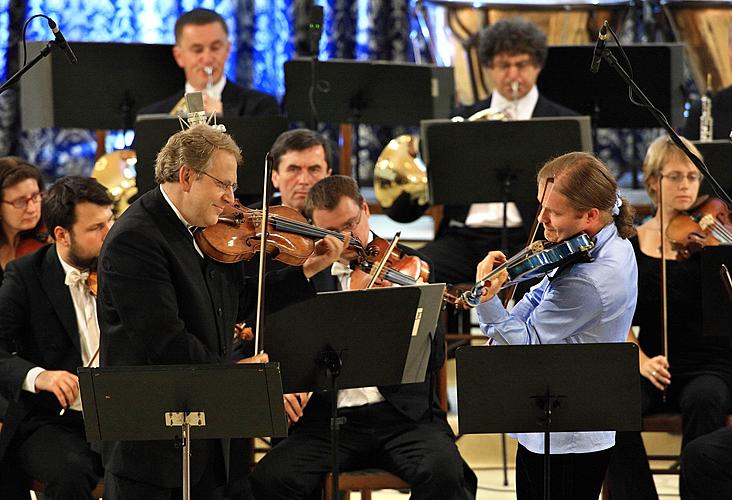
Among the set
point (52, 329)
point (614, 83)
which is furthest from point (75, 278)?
point (614, 83)

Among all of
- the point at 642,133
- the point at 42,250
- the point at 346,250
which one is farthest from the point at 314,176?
the point at 642,133

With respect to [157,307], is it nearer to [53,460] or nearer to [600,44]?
[53,460]

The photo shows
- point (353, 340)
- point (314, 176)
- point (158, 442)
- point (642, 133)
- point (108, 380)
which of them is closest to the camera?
point (108, 380)

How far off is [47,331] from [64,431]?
1.08 ft

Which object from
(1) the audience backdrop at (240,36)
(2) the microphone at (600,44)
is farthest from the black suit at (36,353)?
(1) the audience backdrop at (240,36)

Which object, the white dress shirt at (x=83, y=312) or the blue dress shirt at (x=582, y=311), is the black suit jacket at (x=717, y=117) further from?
the white dress shirt at (x=83, y=312)

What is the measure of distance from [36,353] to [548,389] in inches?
68.9

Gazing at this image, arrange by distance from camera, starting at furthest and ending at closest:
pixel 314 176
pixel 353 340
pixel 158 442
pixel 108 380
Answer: pixel 314 176 < pixel 353 340 < pixel 158 442 < pixel 108 380

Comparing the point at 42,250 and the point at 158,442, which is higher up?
the point at 42,250

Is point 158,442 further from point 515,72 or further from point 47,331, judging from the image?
point 515,72

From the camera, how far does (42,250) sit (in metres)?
4.09

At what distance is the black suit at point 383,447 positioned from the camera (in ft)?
12.6

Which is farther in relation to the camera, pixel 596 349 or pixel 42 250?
pixel 42 250

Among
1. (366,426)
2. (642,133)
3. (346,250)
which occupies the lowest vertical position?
(366,426)
